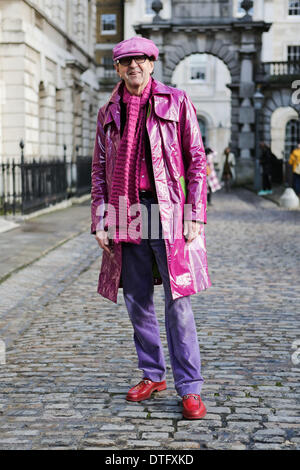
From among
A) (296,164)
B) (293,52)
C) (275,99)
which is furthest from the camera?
(293,52)

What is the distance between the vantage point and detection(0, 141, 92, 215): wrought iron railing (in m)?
14.6

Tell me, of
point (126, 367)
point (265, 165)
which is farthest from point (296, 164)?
point (126, 367)

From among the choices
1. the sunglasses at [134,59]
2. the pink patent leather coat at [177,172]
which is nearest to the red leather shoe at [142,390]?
the pink patent leather coat at [177,172]

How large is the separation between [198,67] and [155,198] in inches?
1809

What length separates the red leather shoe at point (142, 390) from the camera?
4039mm

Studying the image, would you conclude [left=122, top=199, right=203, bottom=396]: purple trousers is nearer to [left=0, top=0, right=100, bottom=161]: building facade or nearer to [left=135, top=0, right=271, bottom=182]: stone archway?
[left=0, top=0, right=100, bottom=161]: building facade

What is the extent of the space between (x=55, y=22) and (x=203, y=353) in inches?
741

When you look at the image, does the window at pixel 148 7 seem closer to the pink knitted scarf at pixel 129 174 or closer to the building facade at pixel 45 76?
the building facade at pixel 45 76

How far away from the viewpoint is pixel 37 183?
1617 cm

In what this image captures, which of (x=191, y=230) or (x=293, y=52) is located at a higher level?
(x=293, y=52)

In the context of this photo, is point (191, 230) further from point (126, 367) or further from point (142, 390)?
point (126, 367)

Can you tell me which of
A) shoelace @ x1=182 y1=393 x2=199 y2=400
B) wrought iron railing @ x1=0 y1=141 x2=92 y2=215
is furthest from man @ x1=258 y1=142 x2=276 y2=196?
shoelace @ x1=182 y1=393 x2=199 y2=400

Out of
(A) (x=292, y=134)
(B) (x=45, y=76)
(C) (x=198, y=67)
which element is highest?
(C) (x=198, y=67)
